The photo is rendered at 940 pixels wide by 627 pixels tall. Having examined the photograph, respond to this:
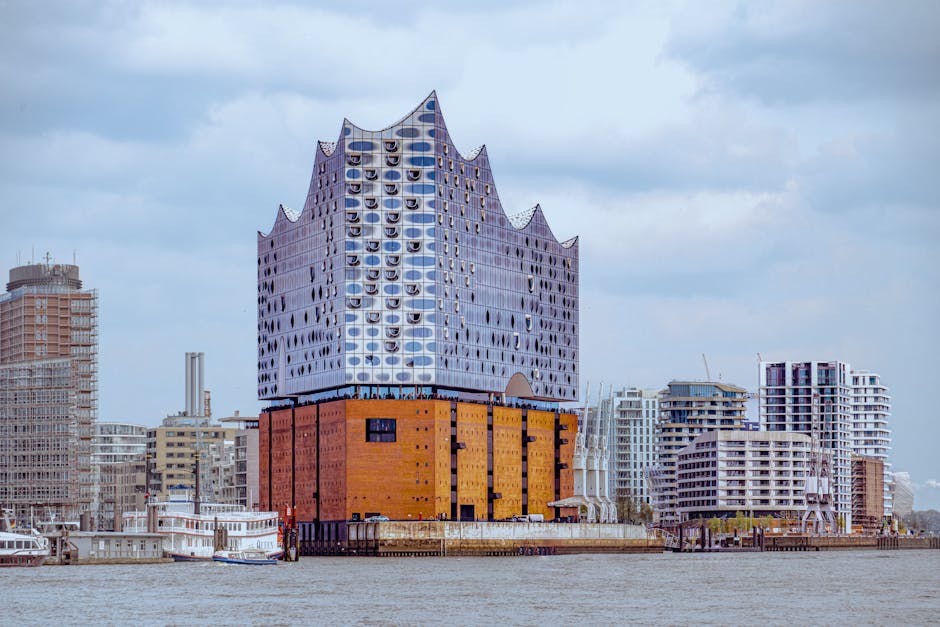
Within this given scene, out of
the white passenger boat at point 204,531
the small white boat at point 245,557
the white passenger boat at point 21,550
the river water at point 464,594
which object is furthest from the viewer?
the white passenger boat at point 204,531

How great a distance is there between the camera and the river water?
99.4 m

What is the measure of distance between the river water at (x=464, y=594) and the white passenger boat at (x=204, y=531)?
221 inches

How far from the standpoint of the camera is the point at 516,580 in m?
139

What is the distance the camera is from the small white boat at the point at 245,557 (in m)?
165

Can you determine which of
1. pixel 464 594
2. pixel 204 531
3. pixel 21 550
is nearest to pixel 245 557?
pixel 204 531

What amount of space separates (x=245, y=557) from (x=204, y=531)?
23.7 feet

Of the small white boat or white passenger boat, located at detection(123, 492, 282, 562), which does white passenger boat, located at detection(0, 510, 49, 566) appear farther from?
the small white boat

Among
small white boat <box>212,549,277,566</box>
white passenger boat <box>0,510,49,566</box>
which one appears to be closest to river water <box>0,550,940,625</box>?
small white boat <box>212,549,277,566</box>

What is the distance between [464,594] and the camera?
120 meters

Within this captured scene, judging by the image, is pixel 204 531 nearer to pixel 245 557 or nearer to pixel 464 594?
pixel 245 557

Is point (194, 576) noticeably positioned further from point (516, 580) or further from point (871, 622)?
point (871, 622)

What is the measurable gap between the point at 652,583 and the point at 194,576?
37642 mm

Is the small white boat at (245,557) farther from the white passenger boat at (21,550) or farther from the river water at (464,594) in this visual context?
the white passenger boat at (21,550)

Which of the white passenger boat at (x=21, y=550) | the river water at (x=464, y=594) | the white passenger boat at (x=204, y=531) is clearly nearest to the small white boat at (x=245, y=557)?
the white passenger boat at (x=204, y=531)
